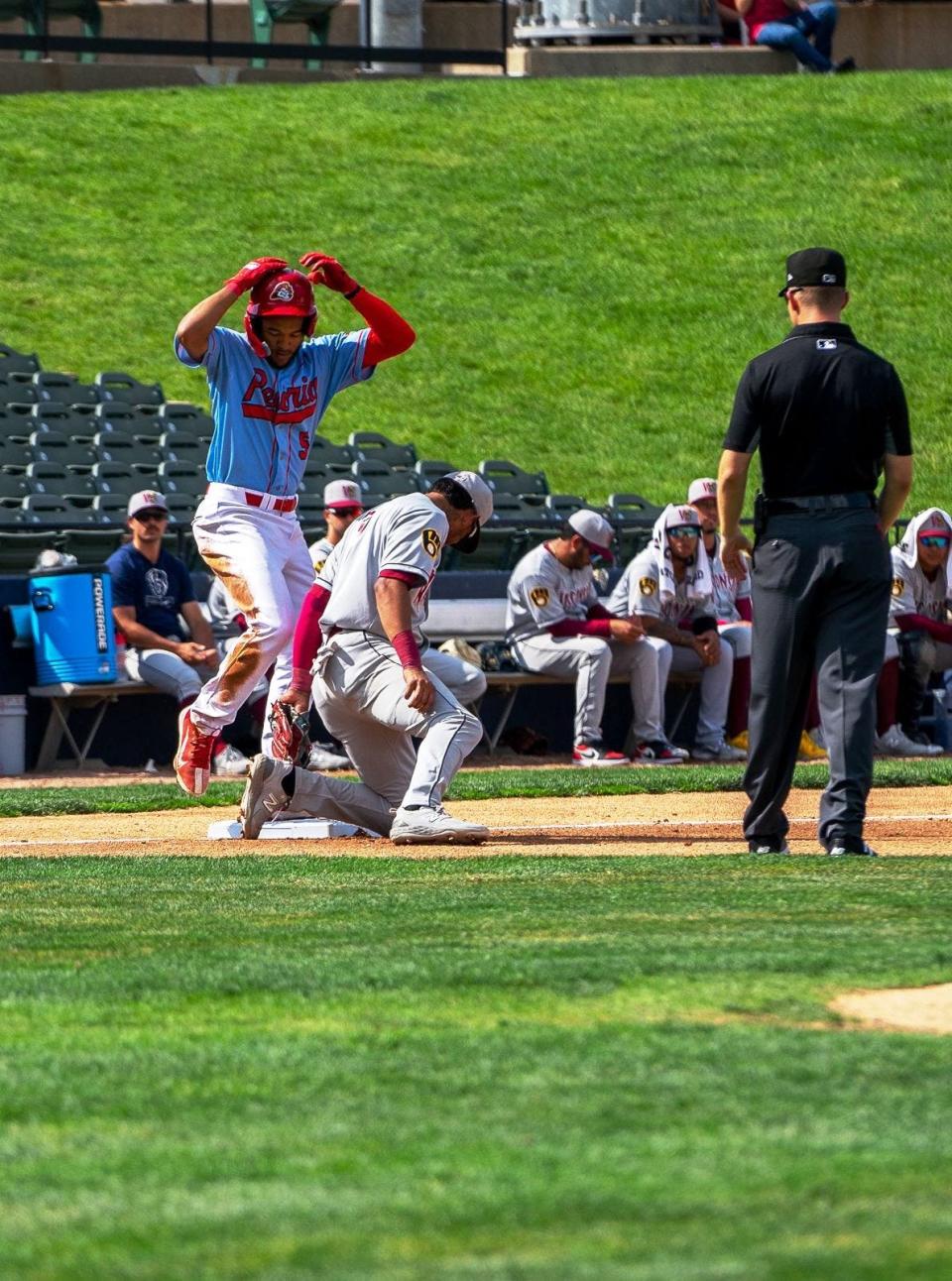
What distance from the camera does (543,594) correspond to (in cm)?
1391

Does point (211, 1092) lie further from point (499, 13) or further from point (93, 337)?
point (499, 13)

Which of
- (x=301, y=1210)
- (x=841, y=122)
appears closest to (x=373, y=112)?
Answer: (x=841, y=122)

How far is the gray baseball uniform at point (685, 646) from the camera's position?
14.1 m

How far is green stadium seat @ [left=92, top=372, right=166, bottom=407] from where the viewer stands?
20812 mm

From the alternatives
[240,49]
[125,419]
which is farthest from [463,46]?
[125,419]

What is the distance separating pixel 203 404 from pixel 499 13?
43.1 ft

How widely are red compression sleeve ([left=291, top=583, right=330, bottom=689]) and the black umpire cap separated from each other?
87.3 inches

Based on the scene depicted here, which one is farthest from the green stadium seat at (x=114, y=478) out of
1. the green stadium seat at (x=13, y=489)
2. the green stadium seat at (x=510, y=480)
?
the green stadium seat at (x=510, y=480)

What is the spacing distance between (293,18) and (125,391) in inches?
526

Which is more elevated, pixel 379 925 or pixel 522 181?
pixel 522 181

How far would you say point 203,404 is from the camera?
25.2 metres

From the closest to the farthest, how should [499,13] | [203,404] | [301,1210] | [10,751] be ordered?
[301,1210]
[10,751]
[203,404]
[499,13]

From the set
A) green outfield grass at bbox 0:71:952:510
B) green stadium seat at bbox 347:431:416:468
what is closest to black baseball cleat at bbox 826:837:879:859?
green stadium seat at bbox 347:431:416:468

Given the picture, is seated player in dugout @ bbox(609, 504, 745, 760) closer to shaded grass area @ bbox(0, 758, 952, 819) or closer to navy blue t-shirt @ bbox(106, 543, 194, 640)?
shaded grass area @ bbox(0, 758, 952, 819)
